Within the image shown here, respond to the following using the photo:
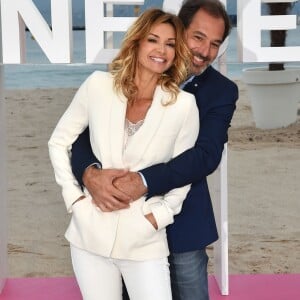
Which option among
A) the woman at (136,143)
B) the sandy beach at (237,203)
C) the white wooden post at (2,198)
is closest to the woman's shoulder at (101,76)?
the woman at (136,143)

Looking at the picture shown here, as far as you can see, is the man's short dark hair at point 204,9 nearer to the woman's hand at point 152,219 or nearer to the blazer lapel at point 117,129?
the blazer lapel at point 117,129

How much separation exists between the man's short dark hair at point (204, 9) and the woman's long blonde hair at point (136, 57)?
0.34 ft

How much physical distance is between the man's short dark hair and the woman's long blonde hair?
0.10 metres

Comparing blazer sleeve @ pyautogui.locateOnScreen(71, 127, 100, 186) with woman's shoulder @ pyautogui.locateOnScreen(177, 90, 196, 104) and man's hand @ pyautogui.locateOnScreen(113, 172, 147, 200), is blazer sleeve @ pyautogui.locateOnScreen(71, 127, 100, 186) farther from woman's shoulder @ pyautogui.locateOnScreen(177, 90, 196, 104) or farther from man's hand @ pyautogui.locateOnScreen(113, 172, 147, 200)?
woman's shoulder @ pyautogui.locateOnScreen(177, 90, 196, 104)

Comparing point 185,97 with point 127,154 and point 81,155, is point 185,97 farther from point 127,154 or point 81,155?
point 81,155

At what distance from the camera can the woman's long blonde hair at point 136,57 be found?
76.4 inches

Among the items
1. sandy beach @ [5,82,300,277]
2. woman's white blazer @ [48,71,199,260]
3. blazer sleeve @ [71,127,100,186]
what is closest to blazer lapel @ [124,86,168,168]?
woman's white blazer @ [48,71,199,260]

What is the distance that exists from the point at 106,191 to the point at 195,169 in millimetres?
234

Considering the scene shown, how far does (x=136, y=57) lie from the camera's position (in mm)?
1990

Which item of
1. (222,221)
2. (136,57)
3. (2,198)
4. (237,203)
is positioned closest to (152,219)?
(136,57)

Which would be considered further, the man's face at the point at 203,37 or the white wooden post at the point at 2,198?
the white wooden post at the point at 2,198

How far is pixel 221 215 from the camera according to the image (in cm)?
323

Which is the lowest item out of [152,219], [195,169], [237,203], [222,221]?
[237,203]

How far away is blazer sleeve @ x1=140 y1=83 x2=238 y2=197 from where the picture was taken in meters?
1.92
